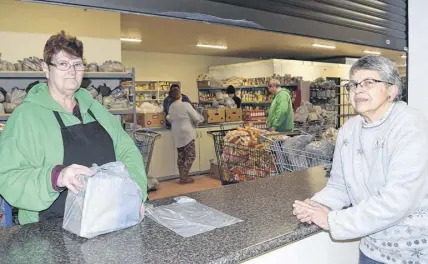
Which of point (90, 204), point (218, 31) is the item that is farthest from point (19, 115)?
point (218, 31)

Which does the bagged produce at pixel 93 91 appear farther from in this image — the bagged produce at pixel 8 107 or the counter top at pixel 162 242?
the counter top at pixel 162 242

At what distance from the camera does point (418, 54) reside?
266cm

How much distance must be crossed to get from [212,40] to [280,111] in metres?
4.23

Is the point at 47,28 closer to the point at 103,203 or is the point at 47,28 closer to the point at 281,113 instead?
the point at 281,113

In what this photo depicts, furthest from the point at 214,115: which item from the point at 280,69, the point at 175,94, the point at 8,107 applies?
the point at 8,107

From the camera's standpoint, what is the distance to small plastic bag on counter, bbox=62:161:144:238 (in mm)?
1218

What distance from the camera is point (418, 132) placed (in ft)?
4.39

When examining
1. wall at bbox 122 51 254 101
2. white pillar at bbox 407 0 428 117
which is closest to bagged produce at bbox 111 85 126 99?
white pillar at bbox 407 0 428 117

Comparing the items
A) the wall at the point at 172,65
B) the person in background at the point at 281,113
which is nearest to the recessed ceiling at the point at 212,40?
the wall at the point at 172,65

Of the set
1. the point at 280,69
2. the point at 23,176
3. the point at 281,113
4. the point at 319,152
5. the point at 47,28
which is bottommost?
the point at 319,152

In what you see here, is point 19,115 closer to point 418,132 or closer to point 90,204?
point 90,204

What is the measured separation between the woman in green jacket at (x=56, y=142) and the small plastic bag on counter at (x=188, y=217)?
0.44 ft

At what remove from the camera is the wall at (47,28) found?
17.2 ft

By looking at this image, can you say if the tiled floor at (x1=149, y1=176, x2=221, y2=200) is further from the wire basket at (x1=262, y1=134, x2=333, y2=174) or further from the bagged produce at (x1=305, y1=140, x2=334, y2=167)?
the bagged produce at (x1=305, y1=140, x2=334, y2=167)
